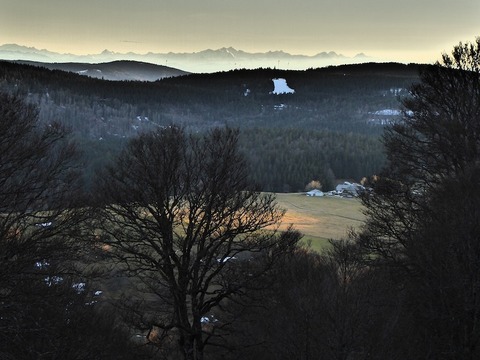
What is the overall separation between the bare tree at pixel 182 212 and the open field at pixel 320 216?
159 feet

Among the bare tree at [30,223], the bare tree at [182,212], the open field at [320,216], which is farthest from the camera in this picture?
the open field at [320,216]

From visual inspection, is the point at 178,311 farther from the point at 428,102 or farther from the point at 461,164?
the point at 428,102

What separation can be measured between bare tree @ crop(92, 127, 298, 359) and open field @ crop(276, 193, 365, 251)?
4850 cm

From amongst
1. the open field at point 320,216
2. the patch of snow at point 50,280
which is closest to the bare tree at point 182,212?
the patch of snow at point 50,280

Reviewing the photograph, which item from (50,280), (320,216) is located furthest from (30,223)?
(320,216)

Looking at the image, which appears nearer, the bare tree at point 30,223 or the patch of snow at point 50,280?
the bare tree at point 30,223

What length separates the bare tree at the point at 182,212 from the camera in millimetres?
14656

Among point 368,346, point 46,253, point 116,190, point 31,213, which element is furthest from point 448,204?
point 31,213

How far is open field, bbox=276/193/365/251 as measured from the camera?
7425cm

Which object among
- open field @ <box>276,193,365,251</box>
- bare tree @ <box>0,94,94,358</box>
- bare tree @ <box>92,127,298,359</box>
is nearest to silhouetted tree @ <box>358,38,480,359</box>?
bare tree @ <box>92,127,298,359</box>

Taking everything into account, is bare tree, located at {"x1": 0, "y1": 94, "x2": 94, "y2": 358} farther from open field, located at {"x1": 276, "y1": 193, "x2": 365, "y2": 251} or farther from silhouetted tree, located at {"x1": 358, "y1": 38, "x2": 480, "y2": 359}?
open field, located at {"x1": 276, "y1": 193, "x2": 365, "y2": 251}

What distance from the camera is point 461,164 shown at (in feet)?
57.0

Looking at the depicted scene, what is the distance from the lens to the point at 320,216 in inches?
3529

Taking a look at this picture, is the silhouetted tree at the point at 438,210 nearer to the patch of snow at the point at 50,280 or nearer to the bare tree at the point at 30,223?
the bare tree at the point at 30,223
